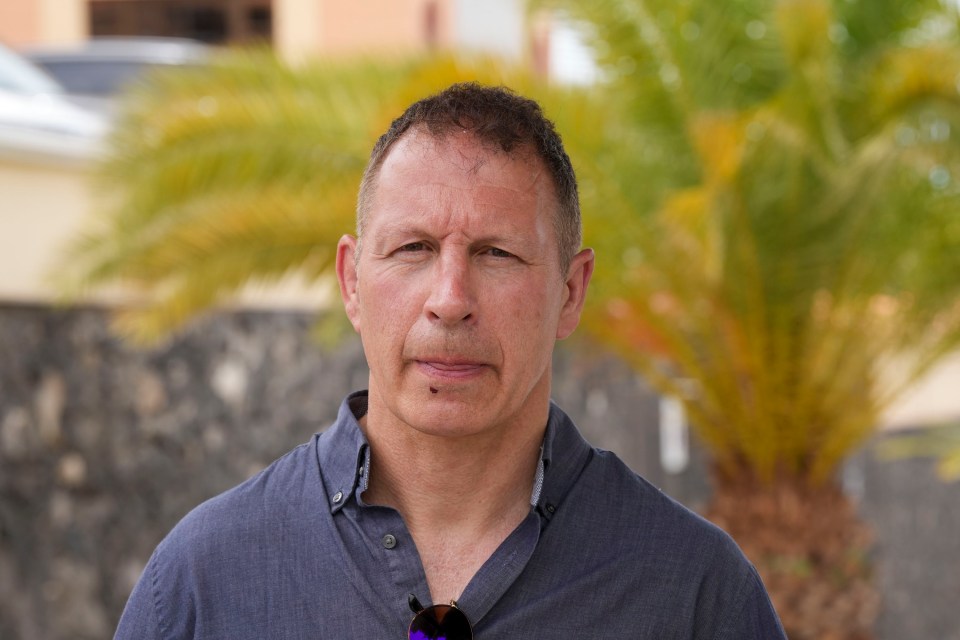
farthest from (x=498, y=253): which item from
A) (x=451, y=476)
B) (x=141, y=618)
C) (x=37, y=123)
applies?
(x=37, y=123)

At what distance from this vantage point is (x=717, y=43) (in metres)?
6.68

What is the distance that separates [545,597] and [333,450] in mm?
379

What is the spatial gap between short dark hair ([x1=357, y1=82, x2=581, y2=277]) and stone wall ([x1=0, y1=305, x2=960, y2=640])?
20.5 feet

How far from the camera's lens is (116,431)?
8148mm

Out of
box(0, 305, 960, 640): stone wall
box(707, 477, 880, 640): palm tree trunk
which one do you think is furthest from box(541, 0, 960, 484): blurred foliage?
box(0, 305, 960, 640): stone wall

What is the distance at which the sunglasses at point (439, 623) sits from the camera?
1851mm

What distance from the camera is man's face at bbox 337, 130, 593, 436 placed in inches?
74.6

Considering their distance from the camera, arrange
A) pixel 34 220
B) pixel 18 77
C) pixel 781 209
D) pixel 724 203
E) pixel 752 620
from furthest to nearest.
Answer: pixel 18 77 → pixel 34 220 → pixel 781 209 → pixel 724 203 → pixel 752 620

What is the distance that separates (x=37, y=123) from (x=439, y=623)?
273 inches

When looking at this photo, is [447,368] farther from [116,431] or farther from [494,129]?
[116,431]

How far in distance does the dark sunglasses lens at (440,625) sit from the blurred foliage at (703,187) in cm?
449

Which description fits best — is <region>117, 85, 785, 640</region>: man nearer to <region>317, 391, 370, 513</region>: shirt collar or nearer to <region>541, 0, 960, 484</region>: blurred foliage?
<region>317, 391, 370, 513</region>: shirt collar

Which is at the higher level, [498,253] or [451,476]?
[498,253]

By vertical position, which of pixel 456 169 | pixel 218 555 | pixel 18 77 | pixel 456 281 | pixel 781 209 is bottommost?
pixel 218 555
